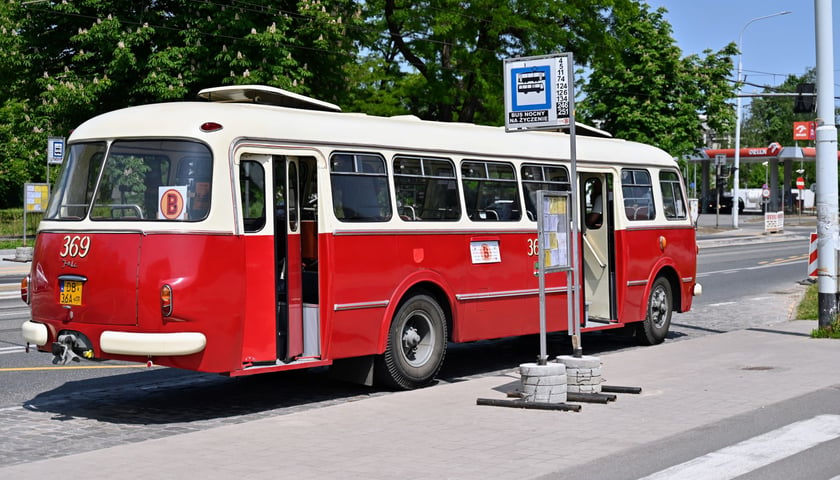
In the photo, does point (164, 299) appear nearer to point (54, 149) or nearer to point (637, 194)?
point (637, 194)

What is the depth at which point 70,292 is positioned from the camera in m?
9.59

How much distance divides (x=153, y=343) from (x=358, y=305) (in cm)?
225

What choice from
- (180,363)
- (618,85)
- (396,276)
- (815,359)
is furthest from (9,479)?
(618,85)

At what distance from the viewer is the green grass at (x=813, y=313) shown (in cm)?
1499

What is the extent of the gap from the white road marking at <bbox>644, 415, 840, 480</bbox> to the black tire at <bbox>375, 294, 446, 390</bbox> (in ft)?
12.6

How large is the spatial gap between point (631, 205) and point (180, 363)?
7.51 metres

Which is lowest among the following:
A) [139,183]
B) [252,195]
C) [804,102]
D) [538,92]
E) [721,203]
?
[252,195]

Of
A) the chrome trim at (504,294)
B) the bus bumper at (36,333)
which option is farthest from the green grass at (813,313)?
the bus bumper at (36,333)

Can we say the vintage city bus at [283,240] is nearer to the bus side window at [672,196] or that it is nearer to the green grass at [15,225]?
the bus side window at [672,196]

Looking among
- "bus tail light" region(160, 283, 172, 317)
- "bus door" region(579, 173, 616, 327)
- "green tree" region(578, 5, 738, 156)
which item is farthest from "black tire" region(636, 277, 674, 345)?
"green tree" region(578, 5, 738, 156)

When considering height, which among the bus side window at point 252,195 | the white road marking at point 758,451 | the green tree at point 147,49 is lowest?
the white road marking at point 758,451

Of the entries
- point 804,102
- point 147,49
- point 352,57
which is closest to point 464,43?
point 352,57

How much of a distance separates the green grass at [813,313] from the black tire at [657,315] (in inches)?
79.1

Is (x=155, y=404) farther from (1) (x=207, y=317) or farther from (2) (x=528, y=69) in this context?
(2) (x=528, y=69)
